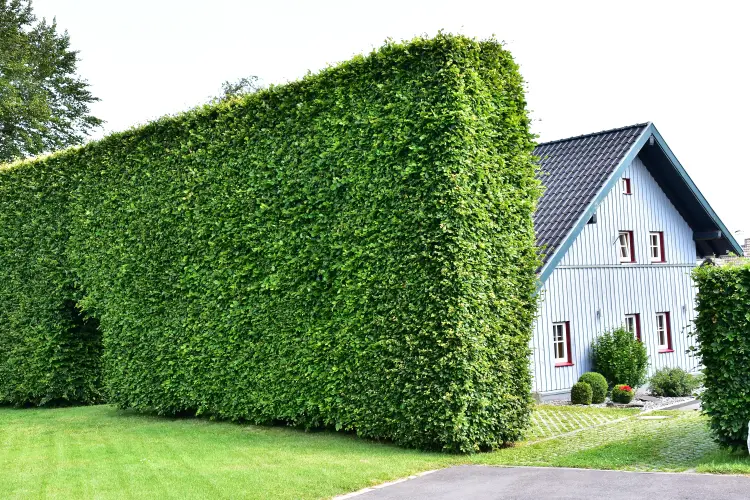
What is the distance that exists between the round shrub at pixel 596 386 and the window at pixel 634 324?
363cm

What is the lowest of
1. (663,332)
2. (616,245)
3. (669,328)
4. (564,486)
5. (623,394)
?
(564,486)

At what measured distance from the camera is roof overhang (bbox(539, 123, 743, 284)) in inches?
807

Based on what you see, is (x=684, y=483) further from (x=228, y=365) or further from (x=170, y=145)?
(x=170, y=145)

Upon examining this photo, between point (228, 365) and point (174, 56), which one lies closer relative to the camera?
point (228, 365)

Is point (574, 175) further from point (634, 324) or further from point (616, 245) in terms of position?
point (634, 324)

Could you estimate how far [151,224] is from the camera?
15.4 meters

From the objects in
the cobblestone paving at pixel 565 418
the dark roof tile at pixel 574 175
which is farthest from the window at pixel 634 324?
the cobblestone paving at pixel 565 418

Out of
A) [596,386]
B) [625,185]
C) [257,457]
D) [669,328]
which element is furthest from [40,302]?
[669,328]

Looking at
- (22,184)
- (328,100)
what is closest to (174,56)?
(22,184)

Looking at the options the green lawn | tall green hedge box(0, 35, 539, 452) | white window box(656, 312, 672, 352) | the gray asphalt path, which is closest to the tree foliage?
tall green hedge box(0, 35, 539, 452)

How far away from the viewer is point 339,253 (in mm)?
12289

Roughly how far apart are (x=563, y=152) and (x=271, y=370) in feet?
43.2

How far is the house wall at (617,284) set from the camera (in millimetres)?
19953

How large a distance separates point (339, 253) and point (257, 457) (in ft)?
11.1
